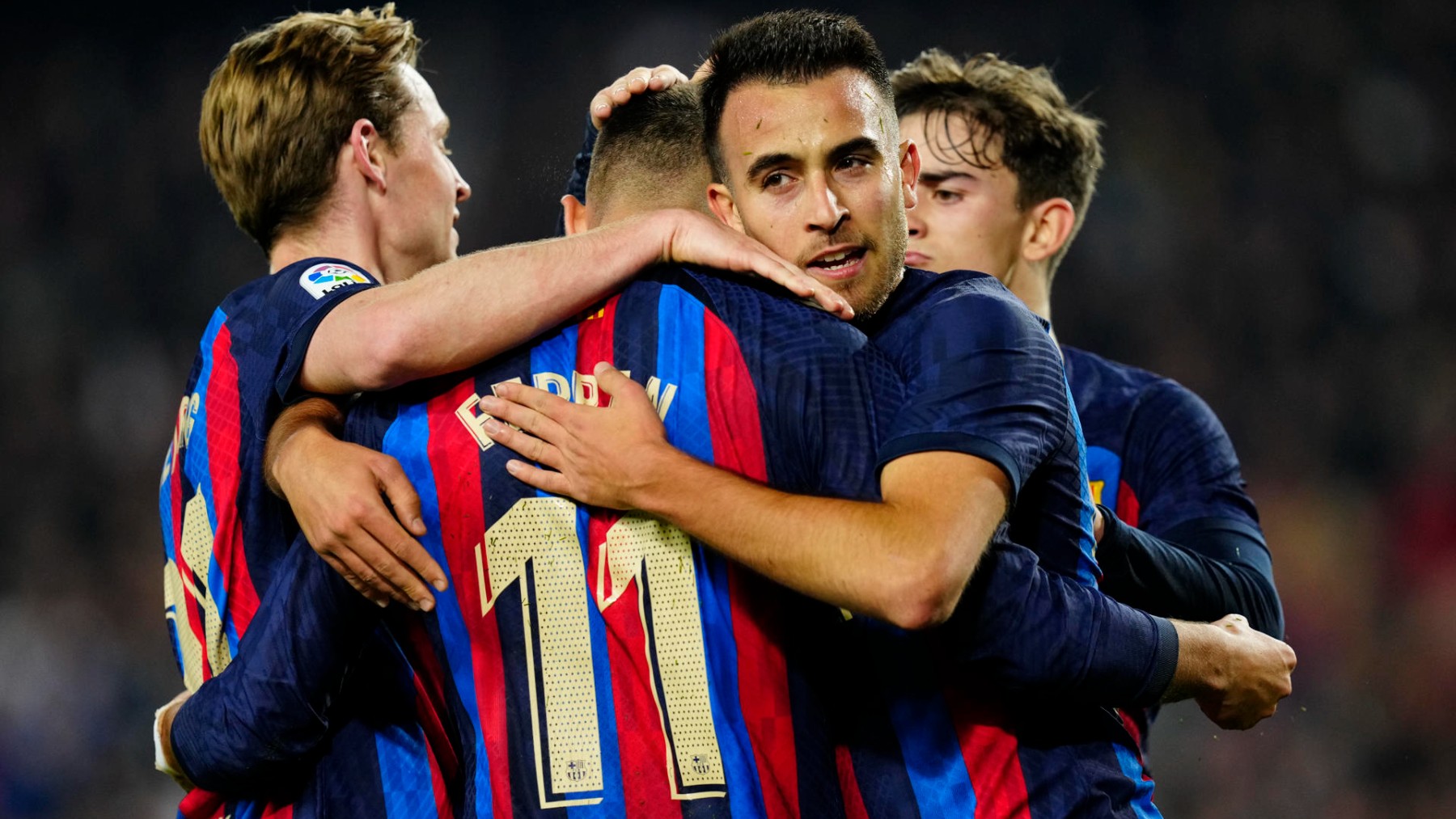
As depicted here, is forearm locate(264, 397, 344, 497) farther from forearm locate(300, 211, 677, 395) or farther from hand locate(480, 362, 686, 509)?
hand locate(480, 362, 686, 509)

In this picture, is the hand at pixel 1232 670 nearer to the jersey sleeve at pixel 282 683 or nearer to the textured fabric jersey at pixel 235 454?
the jersey sleeve at pixel 282 683

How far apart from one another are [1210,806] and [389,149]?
5.88 m

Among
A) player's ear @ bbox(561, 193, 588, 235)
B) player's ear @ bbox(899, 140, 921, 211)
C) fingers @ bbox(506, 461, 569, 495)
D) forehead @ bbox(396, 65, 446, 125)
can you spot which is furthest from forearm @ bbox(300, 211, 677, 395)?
forehead @ bbox(396, 65, 446, 125)

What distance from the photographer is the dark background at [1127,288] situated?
772cm

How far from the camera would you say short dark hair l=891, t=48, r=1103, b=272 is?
175 inches

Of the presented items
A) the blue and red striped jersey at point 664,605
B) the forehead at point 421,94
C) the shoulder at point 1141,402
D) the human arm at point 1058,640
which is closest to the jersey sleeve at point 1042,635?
the human arm at point 1058,640

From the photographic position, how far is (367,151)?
3588 millimetres

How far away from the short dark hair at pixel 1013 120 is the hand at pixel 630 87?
1.66m

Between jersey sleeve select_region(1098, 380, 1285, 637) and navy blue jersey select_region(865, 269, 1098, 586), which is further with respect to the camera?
jersey sleeve select_region(1098, 380, 1285, 637)

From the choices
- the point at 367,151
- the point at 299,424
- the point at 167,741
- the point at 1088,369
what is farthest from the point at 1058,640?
the point at 367,151

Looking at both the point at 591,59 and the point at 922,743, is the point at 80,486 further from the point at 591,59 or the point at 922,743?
the point at 922,743

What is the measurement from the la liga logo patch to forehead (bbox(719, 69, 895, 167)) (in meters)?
0.81

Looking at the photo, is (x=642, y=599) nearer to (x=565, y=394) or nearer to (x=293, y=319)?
(x=565, y=394)

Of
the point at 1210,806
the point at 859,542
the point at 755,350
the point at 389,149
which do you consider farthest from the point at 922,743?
the point at 1210,806
